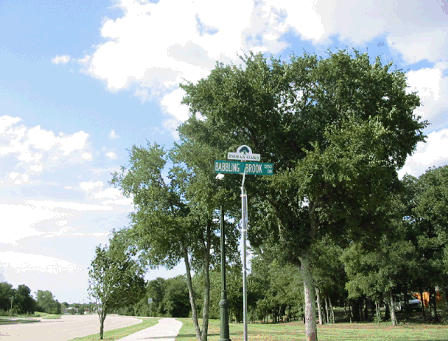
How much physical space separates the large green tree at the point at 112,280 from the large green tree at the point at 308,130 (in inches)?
438

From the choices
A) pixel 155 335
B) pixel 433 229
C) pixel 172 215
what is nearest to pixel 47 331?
pixel 155 335

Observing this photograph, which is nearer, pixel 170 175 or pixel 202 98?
pixel 202 98

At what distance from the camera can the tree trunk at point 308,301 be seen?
55.3 feet

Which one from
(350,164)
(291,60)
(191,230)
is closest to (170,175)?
(191,230)

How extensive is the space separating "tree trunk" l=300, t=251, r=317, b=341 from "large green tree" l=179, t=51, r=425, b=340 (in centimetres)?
4

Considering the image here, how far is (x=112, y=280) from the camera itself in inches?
1006

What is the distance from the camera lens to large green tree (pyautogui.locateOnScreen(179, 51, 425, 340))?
15695mm

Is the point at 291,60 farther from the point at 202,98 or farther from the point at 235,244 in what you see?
the point at 235,244

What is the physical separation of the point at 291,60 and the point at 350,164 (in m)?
6.96

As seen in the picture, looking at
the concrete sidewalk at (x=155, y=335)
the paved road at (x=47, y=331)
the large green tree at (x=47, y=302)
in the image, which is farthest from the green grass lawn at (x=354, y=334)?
the large green tree at (x=47, y=302)

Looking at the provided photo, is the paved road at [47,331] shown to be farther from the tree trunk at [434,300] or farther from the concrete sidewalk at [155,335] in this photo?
the tree trunk at [434,300]

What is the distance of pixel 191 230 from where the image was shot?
65.2 feet

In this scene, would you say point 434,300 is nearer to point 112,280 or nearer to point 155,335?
point 155,335

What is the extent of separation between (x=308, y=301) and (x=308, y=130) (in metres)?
7.81
